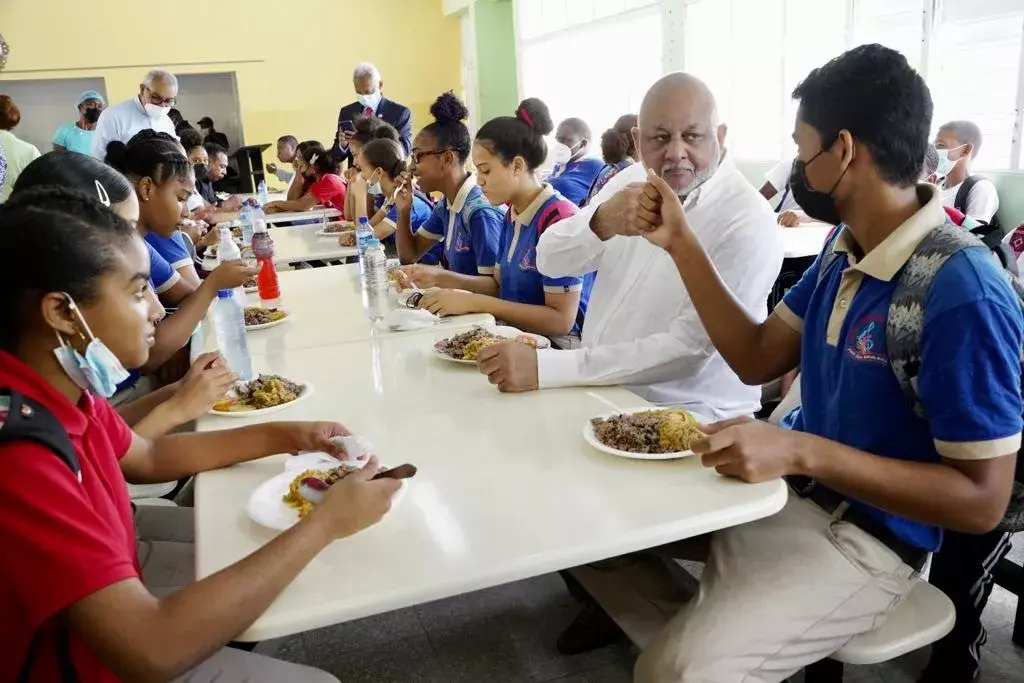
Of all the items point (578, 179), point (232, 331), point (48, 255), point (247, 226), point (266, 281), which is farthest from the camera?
point (578, 179)

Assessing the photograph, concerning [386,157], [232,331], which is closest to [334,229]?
[386,157]

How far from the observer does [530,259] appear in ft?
8.58

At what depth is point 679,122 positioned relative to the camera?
77.8 inches

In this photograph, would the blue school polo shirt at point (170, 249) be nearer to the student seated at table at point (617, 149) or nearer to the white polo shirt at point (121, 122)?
the student seated at table at point (617, 149)

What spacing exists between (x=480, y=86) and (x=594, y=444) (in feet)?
38.0

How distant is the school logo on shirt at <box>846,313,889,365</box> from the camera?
1314 millimetres

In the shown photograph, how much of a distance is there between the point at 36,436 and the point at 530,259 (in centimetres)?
184

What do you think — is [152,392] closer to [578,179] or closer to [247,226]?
[247,226]

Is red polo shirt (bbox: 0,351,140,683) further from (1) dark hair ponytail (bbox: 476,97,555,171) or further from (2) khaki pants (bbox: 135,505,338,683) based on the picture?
(1) dark hair ponytail (bbox: 476,97,555,171)

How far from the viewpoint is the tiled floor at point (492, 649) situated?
191cm

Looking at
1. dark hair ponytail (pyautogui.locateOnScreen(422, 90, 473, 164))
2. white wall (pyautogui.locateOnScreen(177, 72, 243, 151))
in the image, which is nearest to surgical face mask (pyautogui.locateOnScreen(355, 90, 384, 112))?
dark hair ponytail (pyautogui.locateOnScreen(422, 90, 473, 164))

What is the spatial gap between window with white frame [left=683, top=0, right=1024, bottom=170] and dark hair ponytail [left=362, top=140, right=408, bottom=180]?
1813 mm

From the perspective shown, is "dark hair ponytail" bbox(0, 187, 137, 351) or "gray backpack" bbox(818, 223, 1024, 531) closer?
"dark hair ponytail" bbox(0, 187, 137, 351)

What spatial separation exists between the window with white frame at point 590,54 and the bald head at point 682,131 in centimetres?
609
